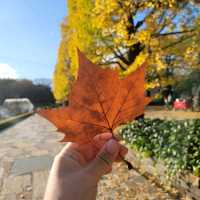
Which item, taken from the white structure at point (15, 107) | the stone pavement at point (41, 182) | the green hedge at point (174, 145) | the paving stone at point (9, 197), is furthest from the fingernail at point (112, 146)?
the white structure at point (15, 107)

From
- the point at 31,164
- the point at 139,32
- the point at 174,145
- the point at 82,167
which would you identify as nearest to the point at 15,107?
the point at 31,164

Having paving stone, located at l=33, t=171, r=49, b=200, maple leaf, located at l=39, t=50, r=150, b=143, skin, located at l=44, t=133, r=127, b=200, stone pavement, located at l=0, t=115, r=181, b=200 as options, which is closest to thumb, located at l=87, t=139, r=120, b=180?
skin, located at l=44, t=133, r=127, b=200

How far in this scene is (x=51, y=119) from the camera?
0.67m

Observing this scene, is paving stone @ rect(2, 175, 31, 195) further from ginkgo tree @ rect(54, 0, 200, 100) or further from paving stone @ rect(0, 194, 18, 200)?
ginkgo tree @ rect(54, 0, 200, 100)

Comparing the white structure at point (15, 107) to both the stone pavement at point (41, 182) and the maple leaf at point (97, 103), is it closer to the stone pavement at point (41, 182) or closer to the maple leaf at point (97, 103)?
the stone pavement at point (41, 182)

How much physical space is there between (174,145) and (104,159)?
3.70 metres

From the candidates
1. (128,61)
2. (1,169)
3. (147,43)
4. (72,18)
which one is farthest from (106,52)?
(1,169)

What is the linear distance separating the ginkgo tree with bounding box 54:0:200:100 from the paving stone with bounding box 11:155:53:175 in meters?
2.67

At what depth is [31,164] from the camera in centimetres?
629

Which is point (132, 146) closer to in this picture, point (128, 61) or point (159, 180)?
point (159, 180)

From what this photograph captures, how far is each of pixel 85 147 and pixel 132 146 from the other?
5.36 metres

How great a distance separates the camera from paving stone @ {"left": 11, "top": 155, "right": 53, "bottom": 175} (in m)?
5.81

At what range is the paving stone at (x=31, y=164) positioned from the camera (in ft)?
19.1

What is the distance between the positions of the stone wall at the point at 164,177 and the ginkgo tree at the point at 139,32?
181 cm
